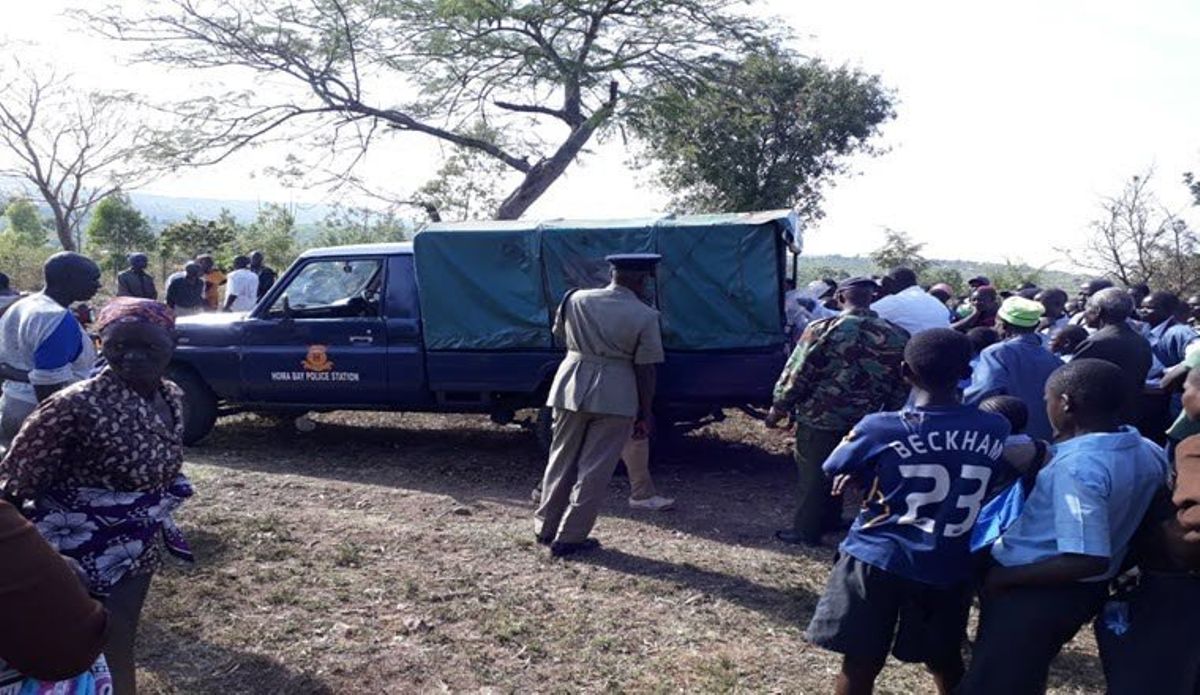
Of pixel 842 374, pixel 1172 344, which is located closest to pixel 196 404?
pixel 842 374

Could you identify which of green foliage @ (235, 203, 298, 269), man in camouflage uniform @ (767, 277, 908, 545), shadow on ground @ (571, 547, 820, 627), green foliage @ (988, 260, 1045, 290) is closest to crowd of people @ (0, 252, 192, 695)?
shadow on ground @ (571, 547, 820, 627)

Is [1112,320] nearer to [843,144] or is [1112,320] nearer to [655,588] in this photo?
[655,588]

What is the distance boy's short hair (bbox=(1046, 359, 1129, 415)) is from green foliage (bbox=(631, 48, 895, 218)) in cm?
1528

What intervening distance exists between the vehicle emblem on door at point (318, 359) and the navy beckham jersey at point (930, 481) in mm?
5678

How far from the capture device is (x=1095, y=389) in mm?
2811

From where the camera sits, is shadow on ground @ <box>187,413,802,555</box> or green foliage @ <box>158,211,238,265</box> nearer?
shadow on ground @ <box>187,413,802,555</box>

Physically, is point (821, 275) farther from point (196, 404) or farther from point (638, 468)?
point (196, 404)

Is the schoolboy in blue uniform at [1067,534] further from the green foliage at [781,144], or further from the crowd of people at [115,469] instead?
the green foliage at [781,144]

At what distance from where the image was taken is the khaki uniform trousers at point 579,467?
550cm

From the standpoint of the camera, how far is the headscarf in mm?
3025

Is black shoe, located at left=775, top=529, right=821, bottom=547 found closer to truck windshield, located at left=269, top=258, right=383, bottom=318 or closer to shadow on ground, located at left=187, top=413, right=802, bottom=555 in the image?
shadow on ground, located at left=187, top=413, right=802, bottom=555

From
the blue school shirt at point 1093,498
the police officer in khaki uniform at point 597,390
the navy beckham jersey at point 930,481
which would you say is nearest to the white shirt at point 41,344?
the police officer in khaki uniform at point 597,390

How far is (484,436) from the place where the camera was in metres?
9.02

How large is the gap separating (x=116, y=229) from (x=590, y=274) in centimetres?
2654
